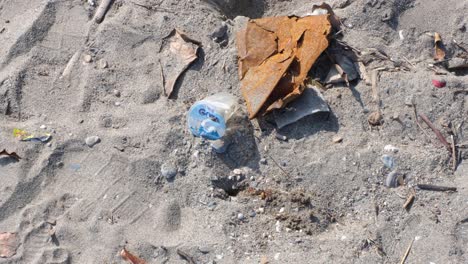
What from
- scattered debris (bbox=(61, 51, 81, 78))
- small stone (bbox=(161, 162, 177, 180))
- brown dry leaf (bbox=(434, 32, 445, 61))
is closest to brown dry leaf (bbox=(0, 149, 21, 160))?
scattered debris (bbox=(61, 51, 81, 78))

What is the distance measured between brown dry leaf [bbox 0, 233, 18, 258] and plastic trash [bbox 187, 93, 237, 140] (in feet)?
3.02

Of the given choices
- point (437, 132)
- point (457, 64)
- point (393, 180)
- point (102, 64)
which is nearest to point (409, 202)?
point (393, 180)

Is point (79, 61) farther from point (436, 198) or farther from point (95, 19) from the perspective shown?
point (436, 198)

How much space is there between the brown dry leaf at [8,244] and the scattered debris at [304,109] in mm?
1280

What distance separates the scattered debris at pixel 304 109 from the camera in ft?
8.93

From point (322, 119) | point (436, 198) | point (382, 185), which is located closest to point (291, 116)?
point (322, 119)

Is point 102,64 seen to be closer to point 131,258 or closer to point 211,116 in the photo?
point 211,116

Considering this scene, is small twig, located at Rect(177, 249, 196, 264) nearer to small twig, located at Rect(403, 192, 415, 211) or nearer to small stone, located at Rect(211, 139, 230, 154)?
small stone, located at Rect(211, 139, 230, 154)

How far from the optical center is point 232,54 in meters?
2.91

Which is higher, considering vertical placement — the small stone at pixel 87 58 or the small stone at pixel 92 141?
the small stone at pixel 87 58

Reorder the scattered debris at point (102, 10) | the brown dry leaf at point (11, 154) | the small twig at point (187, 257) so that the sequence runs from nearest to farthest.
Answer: the small twig at point (187, 257), the brown dry leaf at point (11, 154), the scattered debris at point (102, 10)

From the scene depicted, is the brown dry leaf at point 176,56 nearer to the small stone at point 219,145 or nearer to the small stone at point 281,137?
the small stone at point 219,145

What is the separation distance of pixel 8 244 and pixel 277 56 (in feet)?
4.84

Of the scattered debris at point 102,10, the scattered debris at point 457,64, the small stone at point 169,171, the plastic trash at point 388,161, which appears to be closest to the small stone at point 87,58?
the scattered debris at point 102,10
